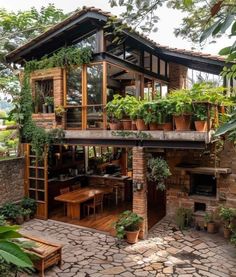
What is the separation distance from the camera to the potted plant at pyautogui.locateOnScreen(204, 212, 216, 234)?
10.0m

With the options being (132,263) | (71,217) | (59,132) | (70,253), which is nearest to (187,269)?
(132,263)

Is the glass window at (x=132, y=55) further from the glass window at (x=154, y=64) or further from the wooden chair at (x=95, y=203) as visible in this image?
the wooden chair at (x=95, y=203)

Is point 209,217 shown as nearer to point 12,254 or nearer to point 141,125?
point 141,125

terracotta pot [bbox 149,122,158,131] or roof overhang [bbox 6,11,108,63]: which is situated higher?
roof overhang [bbox 6,11,108,63]

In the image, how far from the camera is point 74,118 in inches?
425

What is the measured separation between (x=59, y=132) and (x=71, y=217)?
3.40 meters

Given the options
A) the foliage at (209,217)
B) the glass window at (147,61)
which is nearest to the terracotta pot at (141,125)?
the foliage at (209,217)

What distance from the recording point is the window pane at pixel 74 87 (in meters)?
10.6

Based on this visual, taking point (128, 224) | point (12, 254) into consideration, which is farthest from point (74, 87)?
point (12, 254)

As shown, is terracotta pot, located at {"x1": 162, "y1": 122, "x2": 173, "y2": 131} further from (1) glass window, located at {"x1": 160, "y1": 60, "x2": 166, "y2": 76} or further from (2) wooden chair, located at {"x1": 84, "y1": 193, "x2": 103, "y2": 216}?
(1) glass window, located at {"x1": 160, "y1": 60, "x2": 166, "y2": 76}

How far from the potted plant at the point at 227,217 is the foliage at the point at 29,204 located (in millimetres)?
6923

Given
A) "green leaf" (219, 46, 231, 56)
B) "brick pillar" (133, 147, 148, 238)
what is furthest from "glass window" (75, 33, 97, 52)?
"green leaf" (219, 46, 231, 56)

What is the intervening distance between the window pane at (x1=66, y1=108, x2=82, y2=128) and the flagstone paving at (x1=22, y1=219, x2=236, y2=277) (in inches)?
145

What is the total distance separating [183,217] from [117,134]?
385 cm
